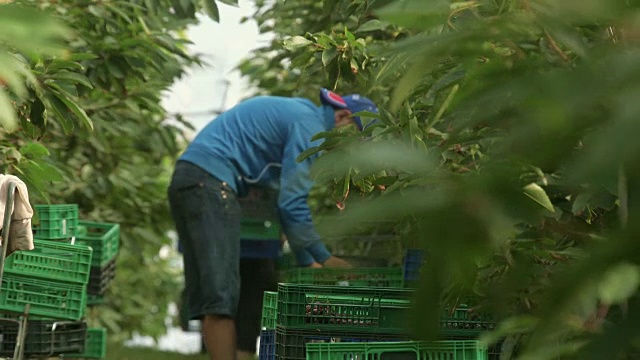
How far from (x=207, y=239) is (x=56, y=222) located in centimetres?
80

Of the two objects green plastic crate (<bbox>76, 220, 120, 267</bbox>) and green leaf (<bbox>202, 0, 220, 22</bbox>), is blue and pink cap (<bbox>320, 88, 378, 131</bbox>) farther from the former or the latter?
green plastic crate (<bbox>76, 220, 120, 267</bbox>)

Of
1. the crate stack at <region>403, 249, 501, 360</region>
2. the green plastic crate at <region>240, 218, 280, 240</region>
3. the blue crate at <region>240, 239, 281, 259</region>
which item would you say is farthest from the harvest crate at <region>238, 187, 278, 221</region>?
the crate stack at <region>403, 249, 501, 360</region>

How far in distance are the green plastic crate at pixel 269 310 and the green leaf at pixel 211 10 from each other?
1336mm

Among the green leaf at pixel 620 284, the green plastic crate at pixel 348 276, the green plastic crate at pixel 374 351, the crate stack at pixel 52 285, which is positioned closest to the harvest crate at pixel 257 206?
the crate stack at pixel 52 285

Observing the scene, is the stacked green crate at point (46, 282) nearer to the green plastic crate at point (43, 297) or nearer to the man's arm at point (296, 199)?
the green plastic crate at point (43, 297)

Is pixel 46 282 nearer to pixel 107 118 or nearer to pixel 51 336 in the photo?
pixel 51 336

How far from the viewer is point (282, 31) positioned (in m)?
7.02

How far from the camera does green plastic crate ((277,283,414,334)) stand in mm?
3814

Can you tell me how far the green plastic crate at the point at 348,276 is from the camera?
5.21 meters

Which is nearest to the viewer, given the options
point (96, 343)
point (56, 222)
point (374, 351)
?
point (374, 351)

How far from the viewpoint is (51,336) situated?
5984mm

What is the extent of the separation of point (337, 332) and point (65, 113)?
1152 mm

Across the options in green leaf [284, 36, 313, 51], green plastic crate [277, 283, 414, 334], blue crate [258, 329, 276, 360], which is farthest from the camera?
blue crate [258, 329, 276, 360]

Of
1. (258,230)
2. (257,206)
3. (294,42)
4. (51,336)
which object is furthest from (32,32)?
(258,230)
